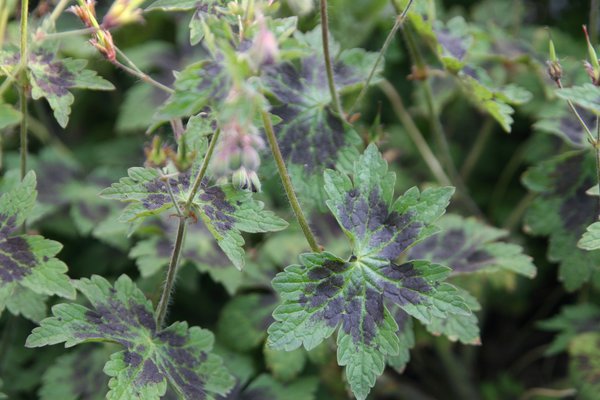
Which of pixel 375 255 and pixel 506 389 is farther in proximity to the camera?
pixel 506 389

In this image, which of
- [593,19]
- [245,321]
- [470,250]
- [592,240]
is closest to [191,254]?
[245,321]

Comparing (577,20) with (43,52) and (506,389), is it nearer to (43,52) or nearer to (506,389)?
(506,389)

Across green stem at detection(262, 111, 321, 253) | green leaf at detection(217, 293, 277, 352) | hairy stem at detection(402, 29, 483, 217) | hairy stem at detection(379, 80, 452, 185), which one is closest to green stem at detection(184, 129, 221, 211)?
green stem at detection(262, 111, 321, 253)

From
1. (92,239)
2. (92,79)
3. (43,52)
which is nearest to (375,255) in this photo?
(92,79)

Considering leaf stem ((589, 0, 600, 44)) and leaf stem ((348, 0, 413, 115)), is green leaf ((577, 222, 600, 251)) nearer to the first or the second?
leaf stem ((348, 0, 413, 115))

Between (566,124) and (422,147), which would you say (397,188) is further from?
(566,124)
